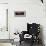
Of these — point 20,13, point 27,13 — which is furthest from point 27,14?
point 20,13

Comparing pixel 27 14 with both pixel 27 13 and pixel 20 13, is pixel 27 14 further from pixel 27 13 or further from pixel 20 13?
pixel 20 13

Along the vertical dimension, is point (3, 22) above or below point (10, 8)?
below

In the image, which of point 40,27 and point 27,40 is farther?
point 40,27

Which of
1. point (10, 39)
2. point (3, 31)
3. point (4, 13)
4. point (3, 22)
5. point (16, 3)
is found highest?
point (16, 3)

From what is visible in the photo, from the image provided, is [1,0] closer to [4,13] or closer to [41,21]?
[4,13]

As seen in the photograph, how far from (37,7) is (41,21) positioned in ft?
1.16

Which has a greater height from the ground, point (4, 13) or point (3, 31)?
point (4, 13)

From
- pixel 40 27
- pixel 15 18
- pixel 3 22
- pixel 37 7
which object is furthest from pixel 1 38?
pixel 37 7

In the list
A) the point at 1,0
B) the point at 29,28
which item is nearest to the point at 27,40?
the point at 29,28

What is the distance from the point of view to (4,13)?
277 cm

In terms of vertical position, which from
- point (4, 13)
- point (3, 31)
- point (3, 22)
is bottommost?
point (3, 31)

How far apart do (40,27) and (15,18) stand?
0.65 m

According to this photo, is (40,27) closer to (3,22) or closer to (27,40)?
(27,40)

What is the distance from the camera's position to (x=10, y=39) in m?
2.76
